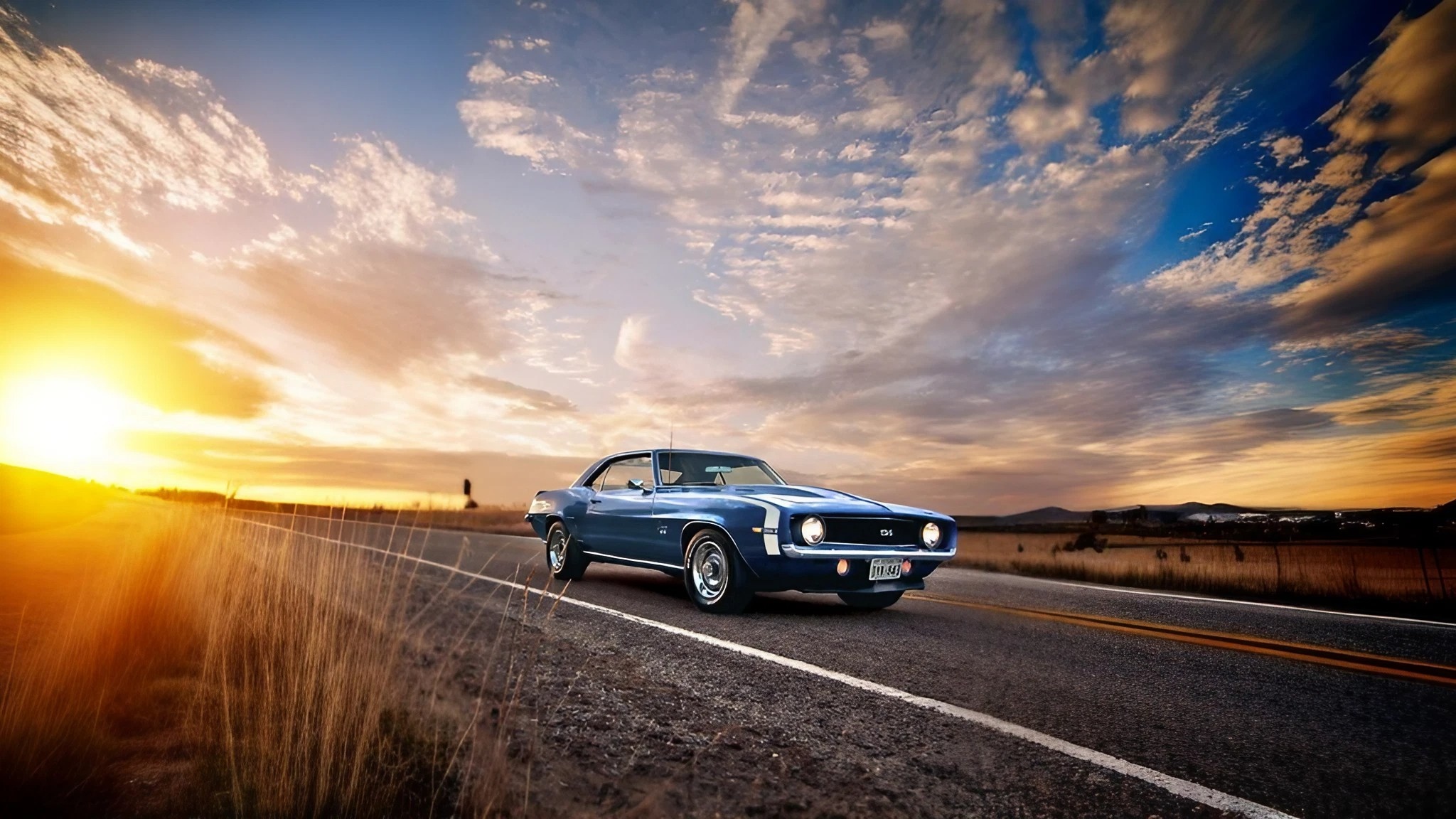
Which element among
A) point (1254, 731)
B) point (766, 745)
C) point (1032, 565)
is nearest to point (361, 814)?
point (766, 745)

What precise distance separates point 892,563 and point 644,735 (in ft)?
11.7

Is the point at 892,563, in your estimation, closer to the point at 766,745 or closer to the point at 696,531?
the point at 696,531

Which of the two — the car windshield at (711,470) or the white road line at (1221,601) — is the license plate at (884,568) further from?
the white road line at (1221,601)

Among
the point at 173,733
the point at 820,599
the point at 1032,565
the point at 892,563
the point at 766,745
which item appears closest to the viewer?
the point at 766,745

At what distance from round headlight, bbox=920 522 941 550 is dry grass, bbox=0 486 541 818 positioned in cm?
345

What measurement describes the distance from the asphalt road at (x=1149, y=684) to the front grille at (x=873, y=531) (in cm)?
63

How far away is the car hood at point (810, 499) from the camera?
565 cm

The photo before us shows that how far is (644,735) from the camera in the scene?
2777 mm

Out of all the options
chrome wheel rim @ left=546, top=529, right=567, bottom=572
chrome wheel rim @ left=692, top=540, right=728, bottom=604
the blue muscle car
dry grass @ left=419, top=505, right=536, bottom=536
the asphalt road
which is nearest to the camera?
the asphalt road

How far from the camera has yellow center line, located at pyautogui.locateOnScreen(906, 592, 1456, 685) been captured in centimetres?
414

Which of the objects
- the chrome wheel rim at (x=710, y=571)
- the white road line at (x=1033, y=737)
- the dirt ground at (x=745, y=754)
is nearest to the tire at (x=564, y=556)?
the chrome wheel rim at (x=710, y=571)

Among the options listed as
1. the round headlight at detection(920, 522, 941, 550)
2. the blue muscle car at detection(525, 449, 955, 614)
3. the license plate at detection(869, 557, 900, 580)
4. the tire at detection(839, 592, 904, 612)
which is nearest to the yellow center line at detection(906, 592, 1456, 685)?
the tire at detection(839, 592, 904, 612)

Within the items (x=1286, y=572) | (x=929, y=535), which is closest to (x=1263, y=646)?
(x=929, y=535)

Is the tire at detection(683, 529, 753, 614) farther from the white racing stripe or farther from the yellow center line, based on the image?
the yellow center line
